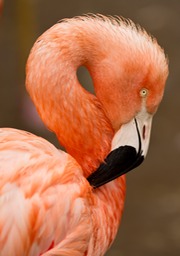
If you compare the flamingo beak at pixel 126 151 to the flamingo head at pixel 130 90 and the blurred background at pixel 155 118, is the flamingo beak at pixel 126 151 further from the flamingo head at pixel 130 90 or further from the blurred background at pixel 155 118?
the blurred background at pixel 155 118

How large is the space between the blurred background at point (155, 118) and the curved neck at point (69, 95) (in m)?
1.61

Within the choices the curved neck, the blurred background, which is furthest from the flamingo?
the blurred background

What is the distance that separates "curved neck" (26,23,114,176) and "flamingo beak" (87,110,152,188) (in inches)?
3.1

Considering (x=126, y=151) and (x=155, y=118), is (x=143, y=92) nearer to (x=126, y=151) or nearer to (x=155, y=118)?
(x=126, y=151)

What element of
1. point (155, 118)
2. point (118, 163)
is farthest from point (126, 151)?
point (155, 118)

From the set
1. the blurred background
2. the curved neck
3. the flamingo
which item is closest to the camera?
Answer: the flamingo

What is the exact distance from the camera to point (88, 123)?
356cm

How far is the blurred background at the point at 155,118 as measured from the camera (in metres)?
5.19

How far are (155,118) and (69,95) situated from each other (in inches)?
102

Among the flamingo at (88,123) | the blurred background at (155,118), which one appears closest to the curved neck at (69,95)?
the flamingo at (88,123)

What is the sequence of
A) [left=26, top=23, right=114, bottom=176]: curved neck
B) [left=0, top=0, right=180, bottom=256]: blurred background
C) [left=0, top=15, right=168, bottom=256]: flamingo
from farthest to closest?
[left=0, top=0, right=180, bottom=256]: blurred background
[left=26, top=23, right=114, bottom=176]: curved neck
[left=0, top=15, right=168, bottom=256]: flamingo

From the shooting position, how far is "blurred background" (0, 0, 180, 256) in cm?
519

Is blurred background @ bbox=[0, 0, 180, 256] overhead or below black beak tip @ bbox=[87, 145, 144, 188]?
below

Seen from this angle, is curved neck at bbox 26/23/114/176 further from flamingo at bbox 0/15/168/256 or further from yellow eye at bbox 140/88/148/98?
yellow eye at bbox 140/88/148/98
